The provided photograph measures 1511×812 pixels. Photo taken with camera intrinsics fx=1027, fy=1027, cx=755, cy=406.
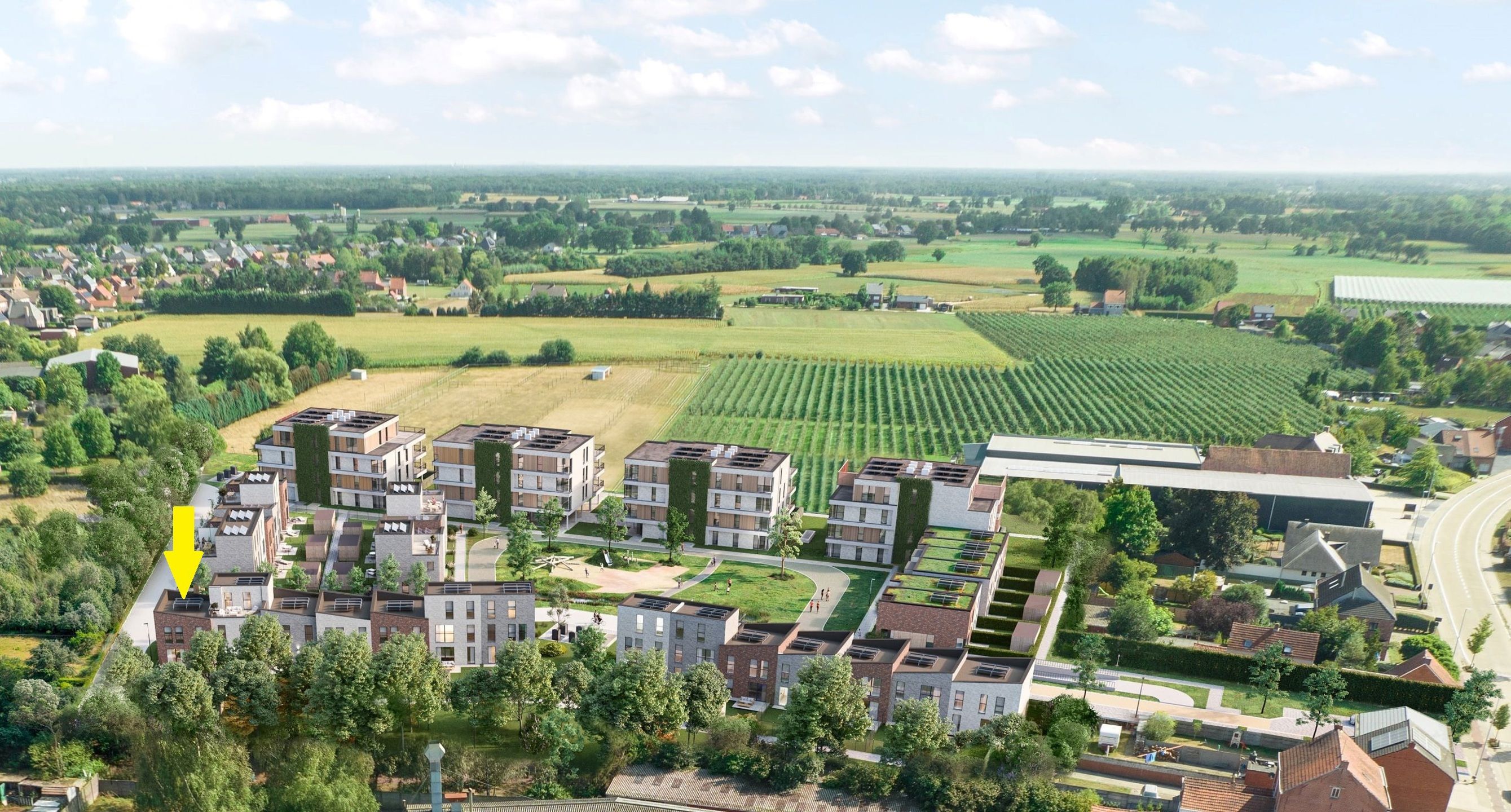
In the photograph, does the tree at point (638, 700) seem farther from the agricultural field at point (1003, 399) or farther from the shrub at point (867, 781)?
the agricultural field at point (1003, 399)

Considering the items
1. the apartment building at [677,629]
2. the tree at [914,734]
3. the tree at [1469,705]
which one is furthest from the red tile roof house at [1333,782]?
the apartment building at [677,629]

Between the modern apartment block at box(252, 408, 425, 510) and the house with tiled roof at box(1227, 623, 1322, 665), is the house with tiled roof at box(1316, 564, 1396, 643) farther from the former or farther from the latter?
the modern apartment block at box(252, 408, 425, 510)

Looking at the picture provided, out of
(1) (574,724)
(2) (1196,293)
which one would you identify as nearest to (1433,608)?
(1) (574,724)

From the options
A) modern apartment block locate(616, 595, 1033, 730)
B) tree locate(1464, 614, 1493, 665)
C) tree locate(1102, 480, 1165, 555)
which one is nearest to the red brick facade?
modern apartment block locate(616, 595, 1033, 730)

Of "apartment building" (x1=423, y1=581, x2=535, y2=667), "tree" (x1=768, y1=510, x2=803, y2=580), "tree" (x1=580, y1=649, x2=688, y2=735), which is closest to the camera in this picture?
"tree" (x1=580, y1=649, x2=688, y2=735)

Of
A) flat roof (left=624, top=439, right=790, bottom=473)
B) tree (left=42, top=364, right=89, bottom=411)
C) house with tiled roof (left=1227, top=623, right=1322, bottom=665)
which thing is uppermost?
flat roof (left=624, top=439, right=790, bottom=473)

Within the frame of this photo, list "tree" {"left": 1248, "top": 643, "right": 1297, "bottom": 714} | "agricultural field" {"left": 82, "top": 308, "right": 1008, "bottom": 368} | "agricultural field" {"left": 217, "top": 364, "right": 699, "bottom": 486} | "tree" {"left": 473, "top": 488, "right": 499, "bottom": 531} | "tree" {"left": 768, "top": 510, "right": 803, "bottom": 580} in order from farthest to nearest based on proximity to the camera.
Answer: "agricultural field" {"left": 82, "top": 308, "right": 1008, "bottom": 368}
"agricultural field" {"left": 217, "top": 364, "right": 699, "bottom": 486}
"tree" {"left": 473, "top": 488, "right": 499, "bottom": 531}
"tree" {"left": 768, "top": 510, "right": 803, "bottom": 580}
"tree" {"left": 1248, "top": 643, "right": 1297, "bottom": 714}
